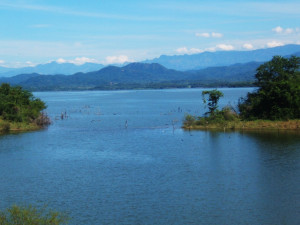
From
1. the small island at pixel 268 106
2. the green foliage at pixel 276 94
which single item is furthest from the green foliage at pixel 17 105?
the green foliage at pixel 276 94

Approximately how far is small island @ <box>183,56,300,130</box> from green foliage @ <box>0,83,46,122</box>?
23.4m

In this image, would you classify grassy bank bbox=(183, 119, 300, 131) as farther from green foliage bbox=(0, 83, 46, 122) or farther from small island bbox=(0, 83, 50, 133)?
green foliage bbox=(0, 83, 46, 122)

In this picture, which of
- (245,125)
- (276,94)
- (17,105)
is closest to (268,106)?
(276,94)

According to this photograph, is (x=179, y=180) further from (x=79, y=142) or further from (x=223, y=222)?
(x=79, y=142)

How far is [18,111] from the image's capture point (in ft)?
185

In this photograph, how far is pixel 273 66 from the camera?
55969 millimetres

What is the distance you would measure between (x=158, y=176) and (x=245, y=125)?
1022 inches

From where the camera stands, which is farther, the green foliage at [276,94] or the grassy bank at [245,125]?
the green foliage at [276,94]

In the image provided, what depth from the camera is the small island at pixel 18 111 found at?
2178 inches

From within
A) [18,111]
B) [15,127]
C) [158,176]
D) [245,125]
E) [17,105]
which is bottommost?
[158,176]

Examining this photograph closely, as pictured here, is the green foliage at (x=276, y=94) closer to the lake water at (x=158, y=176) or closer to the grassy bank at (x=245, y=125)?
the grassy bank at (x=245, y=125)

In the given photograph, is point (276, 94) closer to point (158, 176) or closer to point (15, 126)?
point (158, 176)

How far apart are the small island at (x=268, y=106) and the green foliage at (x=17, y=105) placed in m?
23.4

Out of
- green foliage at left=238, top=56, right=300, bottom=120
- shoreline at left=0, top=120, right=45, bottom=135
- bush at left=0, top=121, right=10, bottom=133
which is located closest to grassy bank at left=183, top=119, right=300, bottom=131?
green foliage at left=238, top=56, right=300, bottom=120
